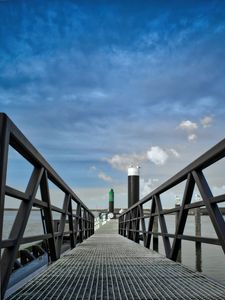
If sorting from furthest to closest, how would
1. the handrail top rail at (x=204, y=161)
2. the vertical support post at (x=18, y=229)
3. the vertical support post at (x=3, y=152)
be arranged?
1. the handrail top rail at (x=204, y=161)
2. the vertical support post at (x=18, y=229)
3. the vertical support post at (x=3, y=152)

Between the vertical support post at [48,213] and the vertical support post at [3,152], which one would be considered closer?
the vertical support post at [3,152]

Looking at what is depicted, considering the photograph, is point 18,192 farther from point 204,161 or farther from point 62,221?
point 62,221

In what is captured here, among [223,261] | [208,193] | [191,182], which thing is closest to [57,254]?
[191,182]

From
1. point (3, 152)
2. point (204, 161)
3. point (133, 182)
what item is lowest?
point (3, 152)

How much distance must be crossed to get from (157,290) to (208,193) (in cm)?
95

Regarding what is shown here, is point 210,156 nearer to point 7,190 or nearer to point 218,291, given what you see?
point 218,291

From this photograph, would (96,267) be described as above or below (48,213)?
below

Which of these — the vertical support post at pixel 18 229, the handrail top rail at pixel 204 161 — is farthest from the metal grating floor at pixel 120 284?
the handrail top rail at pixel 204 161

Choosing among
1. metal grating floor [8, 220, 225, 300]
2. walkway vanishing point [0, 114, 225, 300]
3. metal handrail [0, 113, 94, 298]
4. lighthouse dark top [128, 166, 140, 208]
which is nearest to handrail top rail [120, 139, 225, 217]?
walkway vanishing point [0, 114, 225, 300]

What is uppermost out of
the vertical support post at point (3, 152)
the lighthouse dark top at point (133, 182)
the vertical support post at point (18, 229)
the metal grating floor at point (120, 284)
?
the lighthouse dark top at point (133, 182)

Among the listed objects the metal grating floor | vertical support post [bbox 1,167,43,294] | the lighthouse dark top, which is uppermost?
the lighthouse dark top

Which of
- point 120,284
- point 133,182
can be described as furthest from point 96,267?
point 133,182

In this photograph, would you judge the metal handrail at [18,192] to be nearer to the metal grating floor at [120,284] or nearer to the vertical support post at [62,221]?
the metal grating floor at [120,284]

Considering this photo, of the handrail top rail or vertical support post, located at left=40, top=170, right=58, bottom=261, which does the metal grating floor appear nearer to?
vertical support post, located at left=40, top=170, right=58, bottom=261
